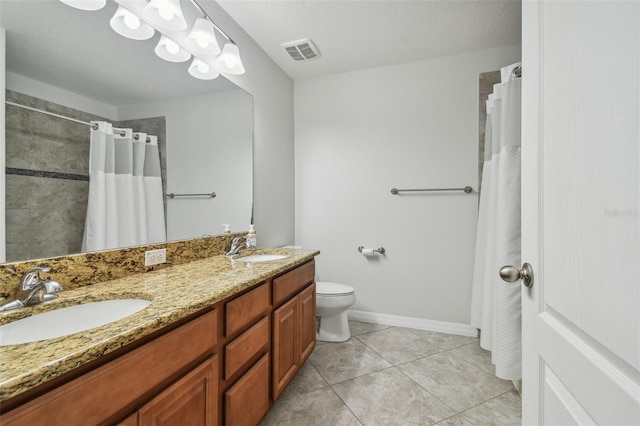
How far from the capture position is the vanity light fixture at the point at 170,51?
4.80 ft

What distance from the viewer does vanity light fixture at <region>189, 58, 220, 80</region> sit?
1.66 metres

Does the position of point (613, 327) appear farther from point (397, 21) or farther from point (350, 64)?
point (350, 64)

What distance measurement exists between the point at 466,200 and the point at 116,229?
8.06ft

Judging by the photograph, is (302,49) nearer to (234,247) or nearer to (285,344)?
(234,247)

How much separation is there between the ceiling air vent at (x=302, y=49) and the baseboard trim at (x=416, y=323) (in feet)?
7.91

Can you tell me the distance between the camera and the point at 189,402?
844 millimetres

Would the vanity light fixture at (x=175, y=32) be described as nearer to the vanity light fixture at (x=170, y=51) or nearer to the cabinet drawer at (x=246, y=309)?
the vanity light fixture at (x=170, y=51)

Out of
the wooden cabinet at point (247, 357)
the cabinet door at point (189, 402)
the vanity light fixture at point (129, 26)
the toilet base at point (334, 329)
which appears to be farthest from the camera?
the toilet base at point (334, 329)

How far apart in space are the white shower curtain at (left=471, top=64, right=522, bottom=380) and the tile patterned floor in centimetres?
22

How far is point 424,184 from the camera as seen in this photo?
2486 millimetres

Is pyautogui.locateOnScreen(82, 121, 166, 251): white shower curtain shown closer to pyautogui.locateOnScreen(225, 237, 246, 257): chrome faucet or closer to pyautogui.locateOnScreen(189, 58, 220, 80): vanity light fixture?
pyautogui.locateOnScreen(225, 237, 246, 257): chrome faucet

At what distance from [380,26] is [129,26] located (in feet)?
5.34

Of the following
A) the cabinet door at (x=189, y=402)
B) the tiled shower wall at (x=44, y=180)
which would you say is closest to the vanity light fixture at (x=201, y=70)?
the tiled shower wall at (x=44, y=180)

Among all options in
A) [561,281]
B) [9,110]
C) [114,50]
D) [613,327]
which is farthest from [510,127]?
[9,110]
